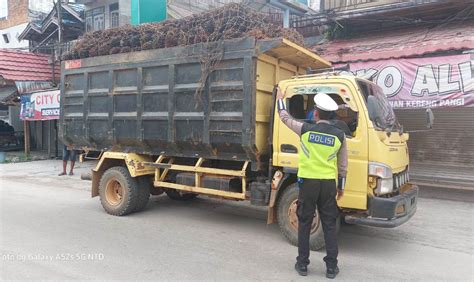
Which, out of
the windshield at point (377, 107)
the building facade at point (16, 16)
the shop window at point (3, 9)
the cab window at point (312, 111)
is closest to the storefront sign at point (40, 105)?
the building facade at point (16, 16)

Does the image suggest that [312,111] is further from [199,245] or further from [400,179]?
[199,245]

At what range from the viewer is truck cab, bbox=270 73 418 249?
466 cm

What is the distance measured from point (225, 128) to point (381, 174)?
2186mm

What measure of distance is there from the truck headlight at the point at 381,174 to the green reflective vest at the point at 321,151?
621 mm

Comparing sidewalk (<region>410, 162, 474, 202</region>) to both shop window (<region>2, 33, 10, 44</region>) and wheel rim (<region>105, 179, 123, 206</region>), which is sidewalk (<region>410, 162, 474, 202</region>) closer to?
wheel rim (<region>105, 179, 123, 206</region>)

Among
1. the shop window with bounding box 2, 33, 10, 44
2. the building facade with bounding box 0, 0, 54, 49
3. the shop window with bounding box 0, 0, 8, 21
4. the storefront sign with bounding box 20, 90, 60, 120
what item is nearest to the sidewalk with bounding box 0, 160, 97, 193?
the storefront sign with bounding box 20, 90, 60, 120

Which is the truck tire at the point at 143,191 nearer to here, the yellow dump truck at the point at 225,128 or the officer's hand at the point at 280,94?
the yellow dump truck at the point at 225,128

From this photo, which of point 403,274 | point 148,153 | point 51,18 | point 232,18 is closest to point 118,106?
point 148,153

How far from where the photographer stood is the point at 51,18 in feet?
61.6

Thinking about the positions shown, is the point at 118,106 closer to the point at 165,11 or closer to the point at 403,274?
the point at 403,274

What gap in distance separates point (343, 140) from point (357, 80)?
1101 mm

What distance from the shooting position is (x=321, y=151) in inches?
168

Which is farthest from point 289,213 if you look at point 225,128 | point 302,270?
point 225,128

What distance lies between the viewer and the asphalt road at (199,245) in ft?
14.2
